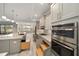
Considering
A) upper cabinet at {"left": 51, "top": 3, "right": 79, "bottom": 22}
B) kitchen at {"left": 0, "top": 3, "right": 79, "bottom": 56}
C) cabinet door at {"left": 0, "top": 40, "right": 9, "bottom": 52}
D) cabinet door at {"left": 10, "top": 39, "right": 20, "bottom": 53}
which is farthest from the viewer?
cabinet door at {"left": 10, "top": 39, "right": 20, "bottom": 53}

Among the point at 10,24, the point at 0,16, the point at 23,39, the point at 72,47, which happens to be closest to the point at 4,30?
the point at 10,24

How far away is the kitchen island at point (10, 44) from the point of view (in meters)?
3.44

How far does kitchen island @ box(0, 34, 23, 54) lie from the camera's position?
11.3 ft

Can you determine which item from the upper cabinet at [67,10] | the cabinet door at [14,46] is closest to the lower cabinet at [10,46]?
the cabinet door at [14,46]

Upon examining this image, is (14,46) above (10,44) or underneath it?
underneath

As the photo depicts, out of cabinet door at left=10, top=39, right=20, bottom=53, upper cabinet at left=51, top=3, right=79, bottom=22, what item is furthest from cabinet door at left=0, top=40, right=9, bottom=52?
upper cabinet at left=51, top=3, right=79, bottom=22

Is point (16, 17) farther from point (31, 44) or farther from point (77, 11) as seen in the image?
point (77, 11)

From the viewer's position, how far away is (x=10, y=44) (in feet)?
11.8

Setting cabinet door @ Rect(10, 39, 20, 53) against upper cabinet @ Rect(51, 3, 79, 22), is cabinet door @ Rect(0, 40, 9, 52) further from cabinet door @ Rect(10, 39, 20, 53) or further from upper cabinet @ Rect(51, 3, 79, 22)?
upper cabinet @ Rect(51, 3, 79, 22)

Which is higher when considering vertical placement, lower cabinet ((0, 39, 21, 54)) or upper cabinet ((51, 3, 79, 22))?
upper cabinet ((51, 3, 79, 22))

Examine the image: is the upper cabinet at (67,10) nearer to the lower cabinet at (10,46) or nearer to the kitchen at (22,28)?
the kitchen at (22,28)

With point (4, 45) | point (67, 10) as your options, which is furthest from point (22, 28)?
point (67, 10)

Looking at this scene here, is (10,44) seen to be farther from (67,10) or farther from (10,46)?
(67,10)

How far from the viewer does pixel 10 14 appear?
3221mm
